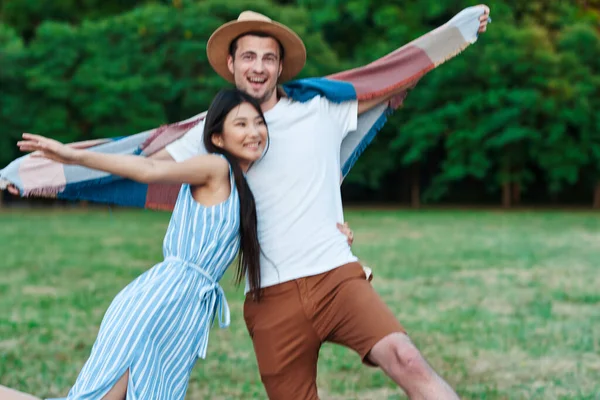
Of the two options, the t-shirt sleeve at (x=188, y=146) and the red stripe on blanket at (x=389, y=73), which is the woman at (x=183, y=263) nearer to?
the t-shirt sleeve at (x=188, y=146)

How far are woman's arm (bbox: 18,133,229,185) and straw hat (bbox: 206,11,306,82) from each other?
63 cm

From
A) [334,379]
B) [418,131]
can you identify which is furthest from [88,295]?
[418,131]

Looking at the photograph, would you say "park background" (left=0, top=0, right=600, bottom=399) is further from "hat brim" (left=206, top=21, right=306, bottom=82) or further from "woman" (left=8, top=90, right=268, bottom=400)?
"hat brim" (left=206, top=21, right=306, bottom=82)

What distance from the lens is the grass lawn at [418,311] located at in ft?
17.4

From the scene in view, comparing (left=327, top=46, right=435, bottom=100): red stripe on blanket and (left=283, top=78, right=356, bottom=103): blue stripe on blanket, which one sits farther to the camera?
(left=327, top=46, right=435, bottom=100): red stripe on blanket

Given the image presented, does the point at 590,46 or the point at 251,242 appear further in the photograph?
the point at 590,46

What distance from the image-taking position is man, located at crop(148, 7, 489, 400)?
3191 millimetres

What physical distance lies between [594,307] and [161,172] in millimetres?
6273

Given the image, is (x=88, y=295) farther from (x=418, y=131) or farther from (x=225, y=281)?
(x=418, y=131)

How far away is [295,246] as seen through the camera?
3260 millimetres

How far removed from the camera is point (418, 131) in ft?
99.1

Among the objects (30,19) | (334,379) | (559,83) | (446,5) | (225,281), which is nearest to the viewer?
(334,379)

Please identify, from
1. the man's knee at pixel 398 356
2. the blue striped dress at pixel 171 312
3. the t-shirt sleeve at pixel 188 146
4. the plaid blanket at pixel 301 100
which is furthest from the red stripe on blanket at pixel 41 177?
the man's knee at pixel 398 356

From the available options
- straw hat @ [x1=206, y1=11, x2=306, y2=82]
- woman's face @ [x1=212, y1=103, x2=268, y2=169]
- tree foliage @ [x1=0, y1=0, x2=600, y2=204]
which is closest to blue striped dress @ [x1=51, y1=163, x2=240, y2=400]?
woman's face @ [x1=212, y1=103, x2=268, y2=169]
